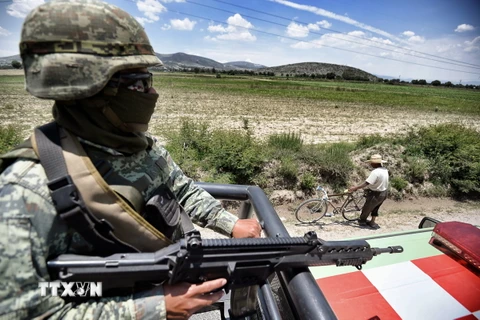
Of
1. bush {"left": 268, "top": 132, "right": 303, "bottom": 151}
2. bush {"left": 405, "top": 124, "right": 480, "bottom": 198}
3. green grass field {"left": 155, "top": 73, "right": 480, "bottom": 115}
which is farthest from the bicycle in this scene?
green grass field {"left": 155, "top": 73, "right": 480, "bottom": 115}

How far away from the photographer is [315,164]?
8359 mm

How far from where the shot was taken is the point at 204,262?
121 cm

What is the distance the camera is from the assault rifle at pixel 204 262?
3.52ft

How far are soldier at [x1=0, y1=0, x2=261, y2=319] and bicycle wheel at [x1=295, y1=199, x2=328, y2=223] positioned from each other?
576 cm

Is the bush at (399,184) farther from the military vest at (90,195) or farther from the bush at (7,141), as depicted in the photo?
the bush at (7,141)

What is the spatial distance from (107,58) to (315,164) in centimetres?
768

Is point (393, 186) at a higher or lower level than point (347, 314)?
lower

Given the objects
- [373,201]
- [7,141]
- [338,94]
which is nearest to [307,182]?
[373,201]

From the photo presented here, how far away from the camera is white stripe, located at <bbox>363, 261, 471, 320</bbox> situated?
1989 mm

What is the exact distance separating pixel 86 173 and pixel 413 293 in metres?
2.49

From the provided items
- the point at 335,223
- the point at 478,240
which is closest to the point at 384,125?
the point at 335,223

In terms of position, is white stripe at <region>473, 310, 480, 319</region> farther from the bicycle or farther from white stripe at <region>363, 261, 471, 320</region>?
the bicycle

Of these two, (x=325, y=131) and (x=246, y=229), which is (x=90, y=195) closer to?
(x=246, y=229)

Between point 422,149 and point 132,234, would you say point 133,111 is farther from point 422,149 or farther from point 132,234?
point 422,149
